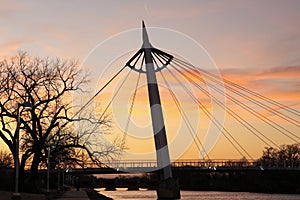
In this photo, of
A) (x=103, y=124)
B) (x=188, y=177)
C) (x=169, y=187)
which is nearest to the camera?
(x=169, y=187)

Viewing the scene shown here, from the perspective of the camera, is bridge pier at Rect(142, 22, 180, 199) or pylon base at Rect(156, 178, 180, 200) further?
bridge pier at Rect(142, 22, 180, 199)

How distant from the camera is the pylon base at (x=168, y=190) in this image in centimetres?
5894

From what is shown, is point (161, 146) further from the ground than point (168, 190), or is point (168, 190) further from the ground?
point (161, 146)

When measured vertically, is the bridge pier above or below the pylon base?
above

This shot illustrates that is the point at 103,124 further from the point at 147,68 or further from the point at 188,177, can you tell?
the point at 188,177

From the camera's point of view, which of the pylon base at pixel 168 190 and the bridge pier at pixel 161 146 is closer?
the pylon base at pixel 168 190

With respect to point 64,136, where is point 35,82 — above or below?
above

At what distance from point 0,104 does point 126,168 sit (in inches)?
2479

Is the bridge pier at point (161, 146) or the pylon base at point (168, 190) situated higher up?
the bridge pier at point (161, 146)

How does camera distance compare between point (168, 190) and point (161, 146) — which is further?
point (161, 146)

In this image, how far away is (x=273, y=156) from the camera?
600 feet

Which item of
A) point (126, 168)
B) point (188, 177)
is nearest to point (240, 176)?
point (188, 177)

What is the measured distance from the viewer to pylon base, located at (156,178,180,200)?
58.9m

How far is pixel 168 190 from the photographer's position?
59469 millimetres
